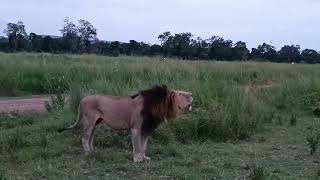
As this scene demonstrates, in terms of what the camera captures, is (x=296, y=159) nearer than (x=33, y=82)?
Yes

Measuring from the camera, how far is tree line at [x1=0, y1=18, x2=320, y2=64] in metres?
47.4

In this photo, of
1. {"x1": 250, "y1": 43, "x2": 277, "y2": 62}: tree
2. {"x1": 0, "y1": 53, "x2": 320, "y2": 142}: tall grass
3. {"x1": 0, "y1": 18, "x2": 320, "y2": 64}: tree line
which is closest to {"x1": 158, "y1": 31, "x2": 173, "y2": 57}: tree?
{"x1": 0, "y1": 18, "x2": 320, "y2": 64}: tree line

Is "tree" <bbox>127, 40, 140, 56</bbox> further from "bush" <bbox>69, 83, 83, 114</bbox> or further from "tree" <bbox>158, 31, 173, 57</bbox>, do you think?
"bush" <bbox>69, 83, 83, 114</bbox>

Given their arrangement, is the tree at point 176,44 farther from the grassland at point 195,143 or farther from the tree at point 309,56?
the grassland at point 195,143

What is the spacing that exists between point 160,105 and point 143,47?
1638 inches

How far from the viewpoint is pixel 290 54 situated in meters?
58.8

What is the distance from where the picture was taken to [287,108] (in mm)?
14930

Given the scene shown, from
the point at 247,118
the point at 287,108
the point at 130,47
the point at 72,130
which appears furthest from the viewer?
the point at 130,47

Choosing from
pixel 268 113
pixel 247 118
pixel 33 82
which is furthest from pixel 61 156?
pixel 33 82

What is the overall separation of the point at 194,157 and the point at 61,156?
1.89 m

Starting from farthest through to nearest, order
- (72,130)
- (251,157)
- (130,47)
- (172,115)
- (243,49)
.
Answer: (243,49), (130,47), (72,130), (251,157), (172,115)

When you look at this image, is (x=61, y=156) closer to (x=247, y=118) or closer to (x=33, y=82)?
(x=247, y=118)

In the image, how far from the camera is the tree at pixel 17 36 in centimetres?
4693

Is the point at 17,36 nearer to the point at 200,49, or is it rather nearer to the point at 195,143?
the point at 200,49
